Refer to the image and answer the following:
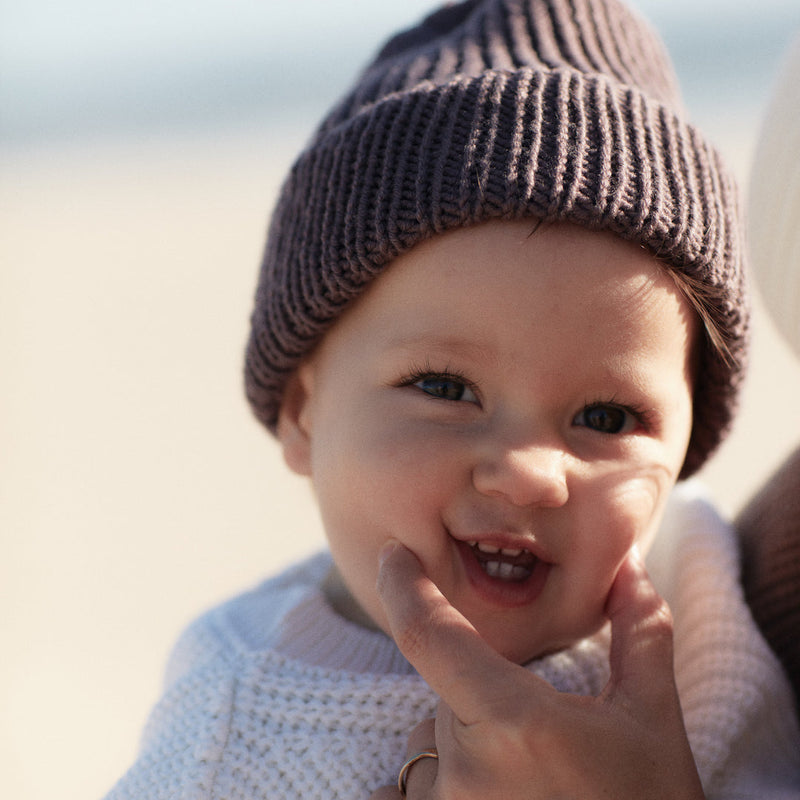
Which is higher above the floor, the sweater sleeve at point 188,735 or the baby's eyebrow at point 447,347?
the baby's eyebrow at point 447,347

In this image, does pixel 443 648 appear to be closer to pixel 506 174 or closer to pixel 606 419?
pixel 606 419

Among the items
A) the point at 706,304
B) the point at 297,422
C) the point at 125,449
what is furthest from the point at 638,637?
the point at 125,449

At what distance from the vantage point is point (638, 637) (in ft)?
2.98

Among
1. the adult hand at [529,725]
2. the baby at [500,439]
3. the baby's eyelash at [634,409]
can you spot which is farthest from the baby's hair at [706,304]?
the adult hand at [529,725]

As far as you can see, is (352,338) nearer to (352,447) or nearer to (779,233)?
(352,447)

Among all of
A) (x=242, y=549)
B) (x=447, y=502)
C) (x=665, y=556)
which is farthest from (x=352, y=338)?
(x=242, y=549)

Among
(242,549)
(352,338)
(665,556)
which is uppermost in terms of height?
(352,338)

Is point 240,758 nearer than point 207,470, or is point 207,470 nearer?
point 240,758

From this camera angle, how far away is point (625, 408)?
3.35ft

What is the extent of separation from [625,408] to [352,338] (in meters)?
0.30

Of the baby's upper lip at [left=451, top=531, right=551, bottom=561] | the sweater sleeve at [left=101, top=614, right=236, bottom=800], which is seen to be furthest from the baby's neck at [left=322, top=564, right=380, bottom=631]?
the baby's upper lip at [left=451, top=531, right=551, bottom=561]

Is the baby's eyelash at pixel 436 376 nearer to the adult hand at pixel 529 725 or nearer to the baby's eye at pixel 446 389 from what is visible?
the baby's eye at pixel 446 389

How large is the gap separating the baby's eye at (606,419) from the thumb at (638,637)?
0.42 ft

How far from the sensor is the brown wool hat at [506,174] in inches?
39.4
